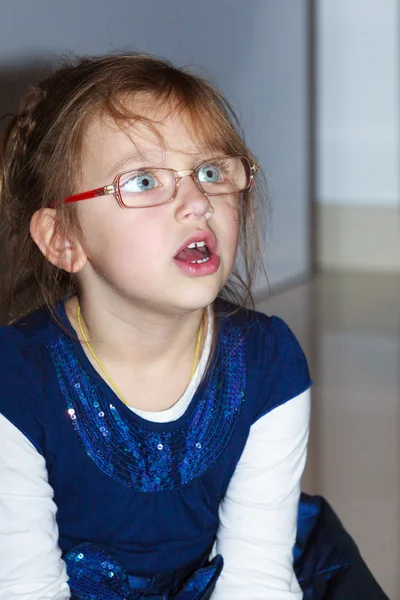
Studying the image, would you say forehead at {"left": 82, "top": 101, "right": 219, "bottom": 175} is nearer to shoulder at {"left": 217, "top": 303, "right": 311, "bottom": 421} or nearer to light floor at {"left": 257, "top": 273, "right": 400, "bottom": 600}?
shoulder at {"left": 217, "top": 303, "right": 311, "bottom": 421}

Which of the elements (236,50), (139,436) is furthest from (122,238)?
(236,50)

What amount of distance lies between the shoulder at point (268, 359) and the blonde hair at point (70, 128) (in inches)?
3.9

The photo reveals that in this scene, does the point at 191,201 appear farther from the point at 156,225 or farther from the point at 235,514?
the point at 235,514

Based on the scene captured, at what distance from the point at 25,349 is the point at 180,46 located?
169 cm

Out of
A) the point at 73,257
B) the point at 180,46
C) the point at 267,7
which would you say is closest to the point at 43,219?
the point at 73,257

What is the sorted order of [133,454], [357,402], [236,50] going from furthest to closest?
[236,50] → [357,402] → [133,454]

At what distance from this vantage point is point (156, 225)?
4.11ft

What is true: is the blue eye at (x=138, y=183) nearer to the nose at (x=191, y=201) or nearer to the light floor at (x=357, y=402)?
the nose at (x=191, y=201)

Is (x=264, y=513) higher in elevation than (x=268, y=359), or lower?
lower

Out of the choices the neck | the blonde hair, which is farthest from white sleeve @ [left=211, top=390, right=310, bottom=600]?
the blonde hair

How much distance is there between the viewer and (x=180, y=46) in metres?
2.88

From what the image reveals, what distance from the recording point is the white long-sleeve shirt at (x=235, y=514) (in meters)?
1.26

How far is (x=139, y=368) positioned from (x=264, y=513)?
0.24m

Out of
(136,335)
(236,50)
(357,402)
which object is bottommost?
(357,402)
